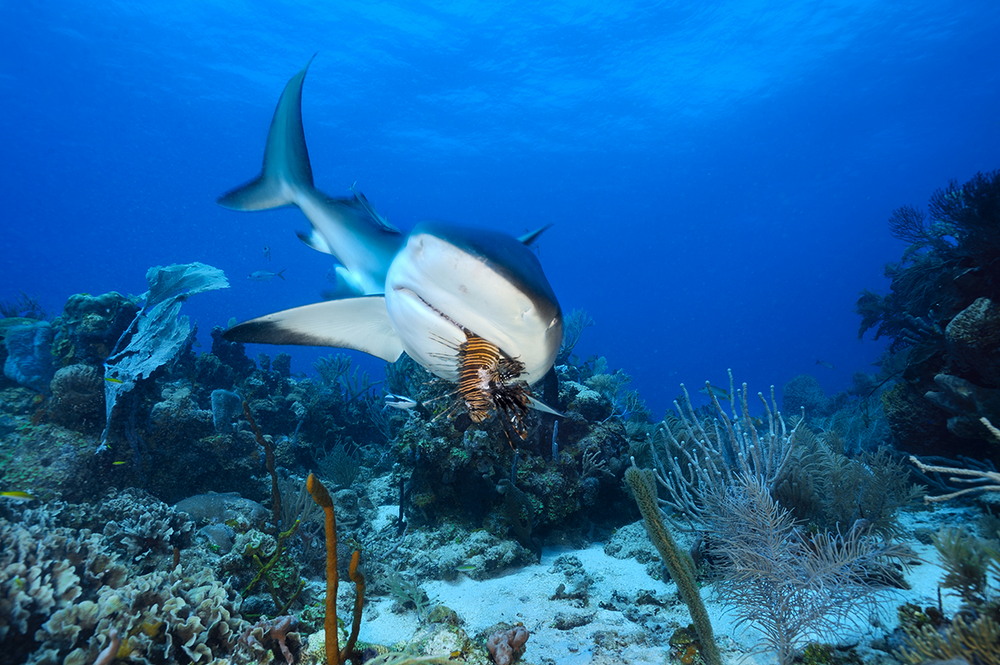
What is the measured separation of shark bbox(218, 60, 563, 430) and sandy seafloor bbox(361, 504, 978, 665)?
2.43 m

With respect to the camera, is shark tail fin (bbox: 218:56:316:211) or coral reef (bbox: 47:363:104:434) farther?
coral reef (bbox: 47:363:104:434)

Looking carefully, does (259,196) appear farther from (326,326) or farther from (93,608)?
(93,608)

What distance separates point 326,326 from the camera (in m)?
2.96

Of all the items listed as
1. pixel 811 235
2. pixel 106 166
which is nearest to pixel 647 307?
pixel 811 235

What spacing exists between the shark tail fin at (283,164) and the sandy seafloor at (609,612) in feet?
13.7

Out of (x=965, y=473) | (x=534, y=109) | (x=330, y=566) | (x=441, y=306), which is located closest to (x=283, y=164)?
(x=441, y=306)

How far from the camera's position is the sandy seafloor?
3.42 m

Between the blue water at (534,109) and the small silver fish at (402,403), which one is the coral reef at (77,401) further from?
the small silver fish at (402,403)

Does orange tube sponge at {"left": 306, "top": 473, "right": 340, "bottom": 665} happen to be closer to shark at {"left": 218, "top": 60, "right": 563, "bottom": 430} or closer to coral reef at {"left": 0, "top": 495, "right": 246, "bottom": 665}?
shark at {"left": 218, "top": 60, "right": 563, "bottom": 430}

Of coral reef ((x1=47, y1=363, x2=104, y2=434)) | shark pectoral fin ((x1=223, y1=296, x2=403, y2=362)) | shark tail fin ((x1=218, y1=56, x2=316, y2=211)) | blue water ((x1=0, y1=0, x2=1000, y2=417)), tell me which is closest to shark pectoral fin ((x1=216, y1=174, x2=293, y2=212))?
shark tail fin ((x1=218, y1=56, x2=316, y2=211))

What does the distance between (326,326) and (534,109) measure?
177 ft

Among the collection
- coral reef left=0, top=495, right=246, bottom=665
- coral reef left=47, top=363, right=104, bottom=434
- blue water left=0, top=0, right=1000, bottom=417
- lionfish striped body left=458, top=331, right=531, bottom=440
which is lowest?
coral reef left=0, top=495, right=246, bottom=665

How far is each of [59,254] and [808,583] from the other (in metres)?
183

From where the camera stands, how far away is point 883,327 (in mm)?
12688
